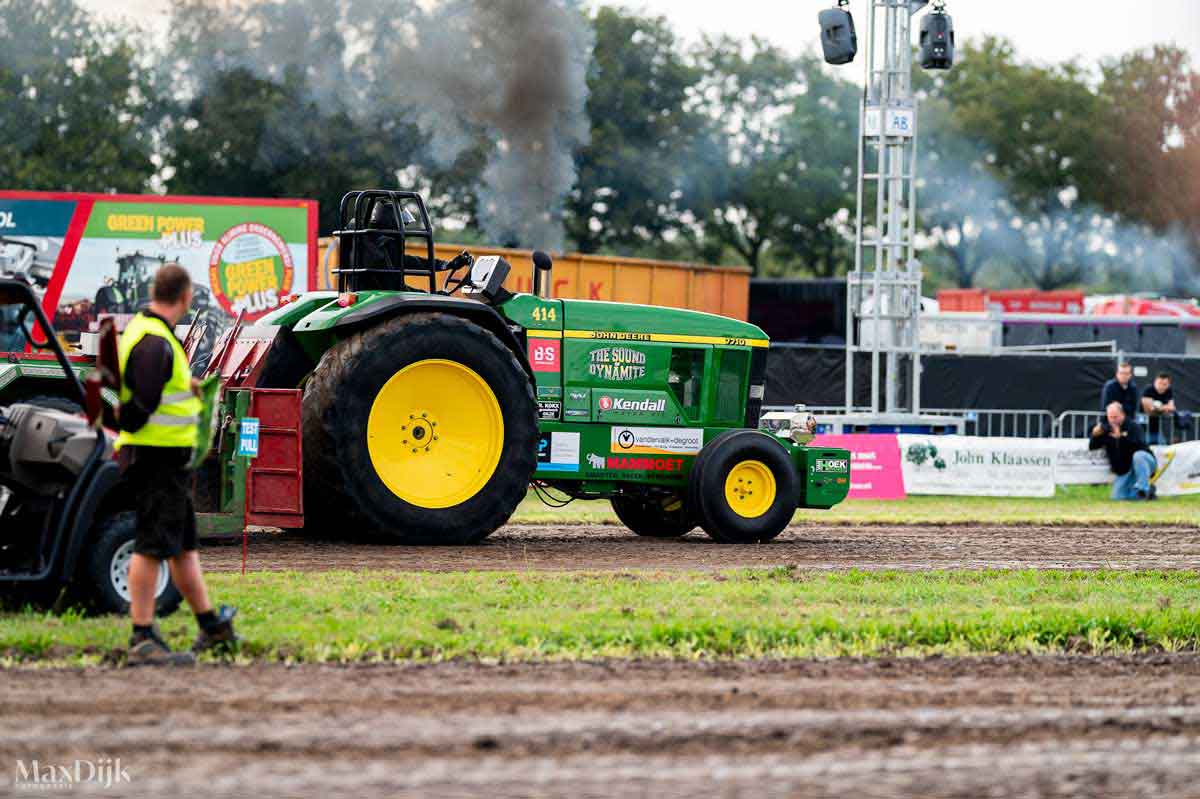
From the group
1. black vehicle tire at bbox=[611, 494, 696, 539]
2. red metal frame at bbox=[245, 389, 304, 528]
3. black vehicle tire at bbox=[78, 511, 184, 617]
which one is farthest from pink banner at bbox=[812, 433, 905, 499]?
black vehicle tire at bbox=[78, 511, 184, 617]

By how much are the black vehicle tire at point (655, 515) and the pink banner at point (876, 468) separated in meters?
6.91

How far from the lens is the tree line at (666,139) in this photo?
33219mm

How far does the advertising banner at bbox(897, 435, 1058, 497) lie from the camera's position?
2208 centimetres

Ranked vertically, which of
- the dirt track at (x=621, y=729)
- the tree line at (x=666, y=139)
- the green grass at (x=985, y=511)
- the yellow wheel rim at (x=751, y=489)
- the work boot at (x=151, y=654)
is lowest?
the dirt track at (x=621, y=729)

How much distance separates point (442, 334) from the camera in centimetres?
1264

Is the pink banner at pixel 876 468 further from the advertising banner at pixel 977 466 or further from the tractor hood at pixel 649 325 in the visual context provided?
the tractor hood at pixel 649 325

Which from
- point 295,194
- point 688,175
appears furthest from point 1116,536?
point 688,175

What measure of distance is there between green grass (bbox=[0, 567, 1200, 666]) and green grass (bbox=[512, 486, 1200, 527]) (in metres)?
6.23

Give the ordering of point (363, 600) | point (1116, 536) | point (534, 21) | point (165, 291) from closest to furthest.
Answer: point (165, 291)
point (363, 600)
point (1116, 536)
point (534, 21)

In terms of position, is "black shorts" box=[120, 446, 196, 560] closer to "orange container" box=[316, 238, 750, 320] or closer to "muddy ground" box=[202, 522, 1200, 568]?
"muddy ground" box=[202, 522, 1200, 568]

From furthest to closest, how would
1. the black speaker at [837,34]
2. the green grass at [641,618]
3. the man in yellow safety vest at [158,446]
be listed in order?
the black speaker at [837,34] < the green grass at [641,618] < the man in yellow safety vest at [158,446]

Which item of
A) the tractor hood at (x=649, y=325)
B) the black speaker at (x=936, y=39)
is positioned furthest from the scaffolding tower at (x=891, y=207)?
the tractor hood at (x=649, y=325)

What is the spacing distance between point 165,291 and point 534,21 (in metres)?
20.5

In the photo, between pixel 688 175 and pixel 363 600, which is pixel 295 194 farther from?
pixel 363 600
